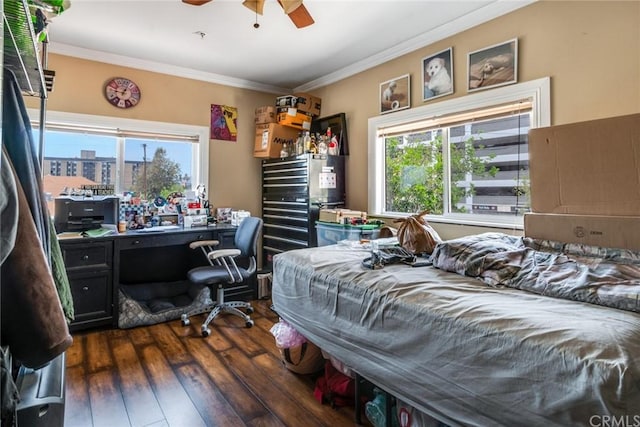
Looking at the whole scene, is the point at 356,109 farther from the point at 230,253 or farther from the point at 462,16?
the point at 230,253

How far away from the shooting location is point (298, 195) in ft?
12.0

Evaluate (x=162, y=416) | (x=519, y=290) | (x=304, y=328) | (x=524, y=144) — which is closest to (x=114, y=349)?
(x=162, y=416)

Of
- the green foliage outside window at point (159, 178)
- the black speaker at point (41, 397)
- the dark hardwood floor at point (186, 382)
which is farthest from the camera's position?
the green foliage outside window at point (159, 178)

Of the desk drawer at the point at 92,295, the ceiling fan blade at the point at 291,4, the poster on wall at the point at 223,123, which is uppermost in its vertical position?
the ceiling fan blade at the point at 291,4

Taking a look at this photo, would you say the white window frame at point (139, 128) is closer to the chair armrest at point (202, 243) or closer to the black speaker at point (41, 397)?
the chair armrest at point (202, 243)

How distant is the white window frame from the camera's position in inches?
126

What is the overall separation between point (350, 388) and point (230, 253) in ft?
5.20

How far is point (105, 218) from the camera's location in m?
3.14

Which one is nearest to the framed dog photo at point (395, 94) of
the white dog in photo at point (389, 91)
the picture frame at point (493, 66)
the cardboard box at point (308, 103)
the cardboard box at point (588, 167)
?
the white dog in photo at point (389, 91)

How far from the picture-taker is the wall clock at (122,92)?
3393mm

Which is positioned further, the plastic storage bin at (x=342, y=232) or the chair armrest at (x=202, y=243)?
the chair armrest at (x=202, y=243)

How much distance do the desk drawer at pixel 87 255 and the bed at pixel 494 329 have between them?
200cm

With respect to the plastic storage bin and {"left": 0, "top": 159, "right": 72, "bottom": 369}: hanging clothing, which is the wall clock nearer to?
the plastic storage bin

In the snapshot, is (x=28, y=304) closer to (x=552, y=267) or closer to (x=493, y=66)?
(x=552, y=267)
